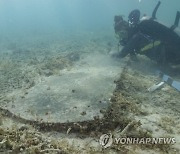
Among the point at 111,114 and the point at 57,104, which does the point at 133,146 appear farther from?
the point at 57,104

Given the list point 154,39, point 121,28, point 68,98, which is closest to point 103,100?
point 68,98

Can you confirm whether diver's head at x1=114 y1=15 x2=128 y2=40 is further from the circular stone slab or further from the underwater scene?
the circular stone slab

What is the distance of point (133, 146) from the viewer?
4.99 metres

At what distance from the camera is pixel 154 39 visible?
10.6 metres

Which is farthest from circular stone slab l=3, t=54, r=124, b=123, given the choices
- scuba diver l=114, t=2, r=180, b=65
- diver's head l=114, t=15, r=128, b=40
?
diver's head l=114, t=15, r=128, b=40

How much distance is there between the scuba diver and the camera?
10.5 metres

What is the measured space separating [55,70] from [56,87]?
2609mm

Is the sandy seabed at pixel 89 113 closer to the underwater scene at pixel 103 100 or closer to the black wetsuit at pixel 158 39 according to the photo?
the underwater scene at pixel 103 100

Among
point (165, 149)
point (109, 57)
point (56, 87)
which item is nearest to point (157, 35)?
point (109, 57)

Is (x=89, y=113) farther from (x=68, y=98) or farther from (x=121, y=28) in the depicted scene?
(x=121, y=28)

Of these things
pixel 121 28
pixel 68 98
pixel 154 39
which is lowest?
pixel 68 98

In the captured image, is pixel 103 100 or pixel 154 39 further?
pixel 154 39

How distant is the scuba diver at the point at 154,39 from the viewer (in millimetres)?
10477

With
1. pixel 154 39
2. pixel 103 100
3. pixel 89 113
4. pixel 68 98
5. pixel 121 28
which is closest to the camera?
pixel 89 113
